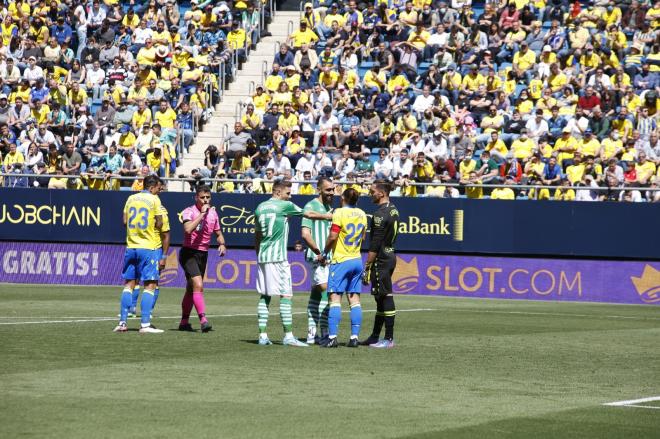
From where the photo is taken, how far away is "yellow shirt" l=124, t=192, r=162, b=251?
16641 millimetres

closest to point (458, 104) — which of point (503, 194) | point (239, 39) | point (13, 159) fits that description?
point (503, 194)

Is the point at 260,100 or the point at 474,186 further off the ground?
the point at 260,100

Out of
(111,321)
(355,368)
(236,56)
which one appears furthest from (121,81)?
(355,368)

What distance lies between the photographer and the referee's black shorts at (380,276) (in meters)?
15.5

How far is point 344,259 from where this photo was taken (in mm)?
15297

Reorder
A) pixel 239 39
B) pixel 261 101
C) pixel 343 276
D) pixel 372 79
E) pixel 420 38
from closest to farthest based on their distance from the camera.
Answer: pixel 343 276, pixel 372 79, pixel 420 38, pixel 261 101, pixel 239 39

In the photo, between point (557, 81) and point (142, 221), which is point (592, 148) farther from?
point (142, 221)

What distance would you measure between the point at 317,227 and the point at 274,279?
1.22 m

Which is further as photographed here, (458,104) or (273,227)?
(458,104)

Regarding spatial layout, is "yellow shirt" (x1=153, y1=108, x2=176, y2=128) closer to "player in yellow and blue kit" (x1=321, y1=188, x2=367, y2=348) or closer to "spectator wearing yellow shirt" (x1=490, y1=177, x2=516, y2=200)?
"spectator wearing yellow shirt" (x1=490, y1=177, x2=516, y2=200)

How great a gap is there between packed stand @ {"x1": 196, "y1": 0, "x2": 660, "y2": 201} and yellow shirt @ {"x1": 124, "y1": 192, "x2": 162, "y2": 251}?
45.4 ft

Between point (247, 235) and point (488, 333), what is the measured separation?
14.4 meters

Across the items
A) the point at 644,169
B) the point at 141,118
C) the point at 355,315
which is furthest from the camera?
the point at 141,118

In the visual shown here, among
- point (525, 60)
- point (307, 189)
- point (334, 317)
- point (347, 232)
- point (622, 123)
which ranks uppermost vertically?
point (525, 60)
